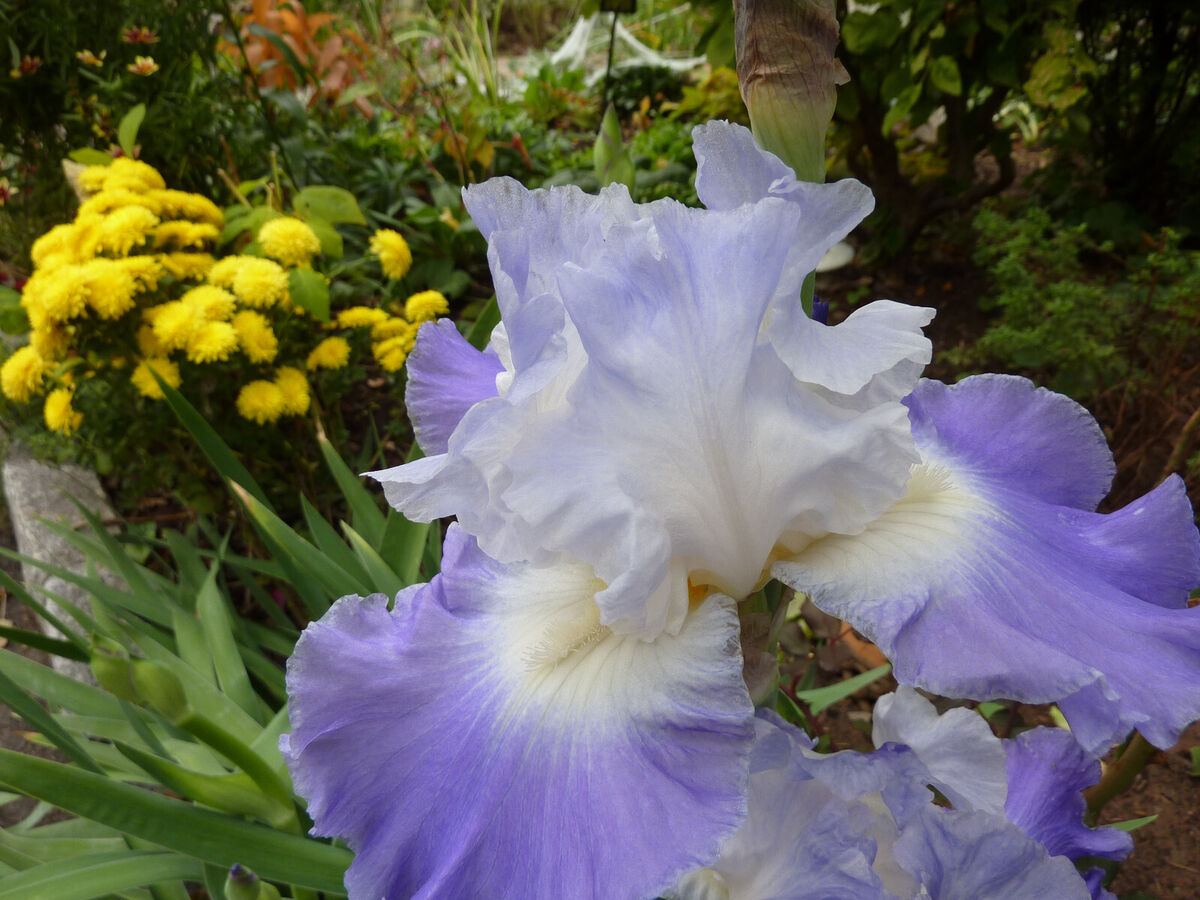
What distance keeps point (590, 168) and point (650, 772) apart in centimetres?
444

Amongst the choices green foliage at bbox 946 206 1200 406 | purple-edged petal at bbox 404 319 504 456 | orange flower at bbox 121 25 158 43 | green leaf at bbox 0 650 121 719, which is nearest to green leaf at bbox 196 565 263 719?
green leaf at bbox 0 650 121 719

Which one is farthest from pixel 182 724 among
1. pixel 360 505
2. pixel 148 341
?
pixel 148 341

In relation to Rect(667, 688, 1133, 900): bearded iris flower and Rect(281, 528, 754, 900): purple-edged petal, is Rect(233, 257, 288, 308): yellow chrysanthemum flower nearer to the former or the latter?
Rect(281, 528, 754, 900): purple-edged petal

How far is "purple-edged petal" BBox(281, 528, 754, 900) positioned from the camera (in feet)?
2.04

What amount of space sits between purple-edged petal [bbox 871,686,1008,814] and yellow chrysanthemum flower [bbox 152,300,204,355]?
1.99m

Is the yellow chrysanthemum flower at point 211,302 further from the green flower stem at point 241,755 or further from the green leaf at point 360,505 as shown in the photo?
the green flower stem at point 241,755

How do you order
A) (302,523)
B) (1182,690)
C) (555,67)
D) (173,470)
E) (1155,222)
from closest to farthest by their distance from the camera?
(1182,690) < (173,470) < (302,523) < (1155,222) < (555,67)

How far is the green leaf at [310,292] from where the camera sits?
235 centimetres

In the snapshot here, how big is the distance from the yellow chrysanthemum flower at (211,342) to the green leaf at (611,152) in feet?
3.54

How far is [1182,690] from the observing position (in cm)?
63

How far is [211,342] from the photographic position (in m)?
2.15

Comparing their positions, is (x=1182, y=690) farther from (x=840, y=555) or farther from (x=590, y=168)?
(x=590, y=168)

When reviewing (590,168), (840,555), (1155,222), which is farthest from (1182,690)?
→ (590,168)

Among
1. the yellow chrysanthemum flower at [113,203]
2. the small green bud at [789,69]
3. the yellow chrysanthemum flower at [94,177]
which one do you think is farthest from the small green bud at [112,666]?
the yellow chrysanthemum flower at [94,177]
